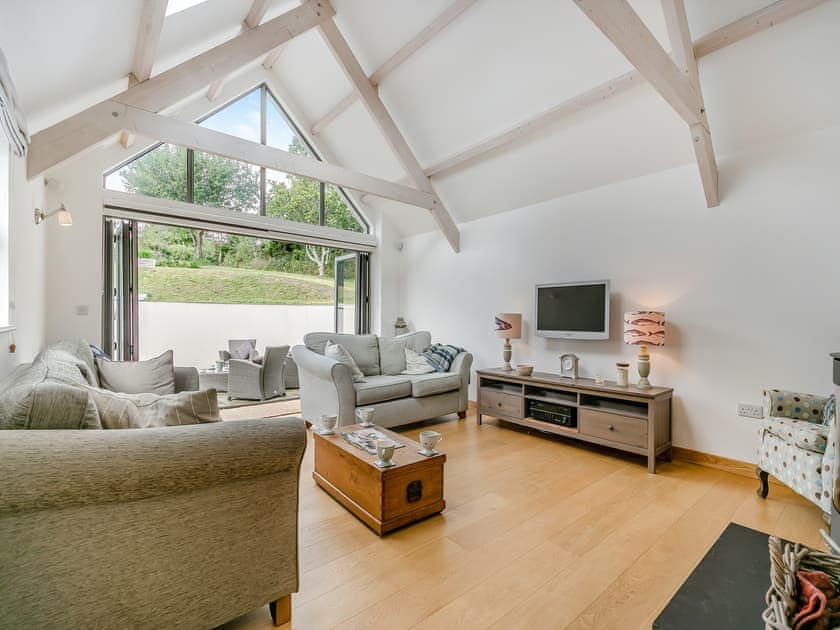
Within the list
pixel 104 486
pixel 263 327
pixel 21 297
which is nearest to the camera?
pixel 104 486

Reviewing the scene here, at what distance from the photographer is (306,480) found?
8.82 feet

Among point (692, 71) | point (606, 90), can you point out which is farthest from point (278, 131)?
point (692, 71)

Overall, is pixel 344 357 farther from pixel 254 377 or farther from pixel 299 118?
pixel 299 118

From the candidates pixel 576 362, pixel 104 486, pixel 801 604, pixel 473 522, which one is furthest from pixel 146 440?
pixel 576 362

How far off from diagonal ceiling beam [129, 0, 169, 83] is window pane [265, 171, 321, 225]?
2265mm

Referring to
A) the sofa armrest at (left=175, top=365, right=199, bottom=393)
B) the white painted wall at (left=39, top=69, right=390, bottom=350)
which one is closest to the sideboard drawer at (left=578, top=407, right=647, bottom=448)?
the sofa armrest at (left=175, top=365, right=199, bottom=393)

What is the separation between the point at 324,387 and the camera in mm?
3562

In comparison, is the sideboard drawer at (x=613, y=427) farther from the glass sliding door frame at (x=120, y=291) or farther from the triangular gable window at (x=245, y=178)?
the glass sliding door frame at (x=120, y=291)

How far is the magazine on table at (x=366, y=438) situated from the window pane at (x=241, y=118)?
4.28 meters

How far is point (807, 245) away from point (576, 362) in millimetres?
1795

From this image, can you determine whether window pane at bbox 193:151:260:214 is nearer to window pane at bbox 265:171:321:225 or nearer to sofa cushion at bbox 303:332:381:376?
window pane at bbox 265:171:321:225

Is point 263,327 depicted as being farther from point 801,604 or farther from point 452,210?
point 801,604

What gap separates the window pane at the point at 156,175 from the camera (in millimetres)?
4230

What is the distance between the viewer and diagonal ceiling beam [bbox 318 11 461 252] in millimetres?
4098
